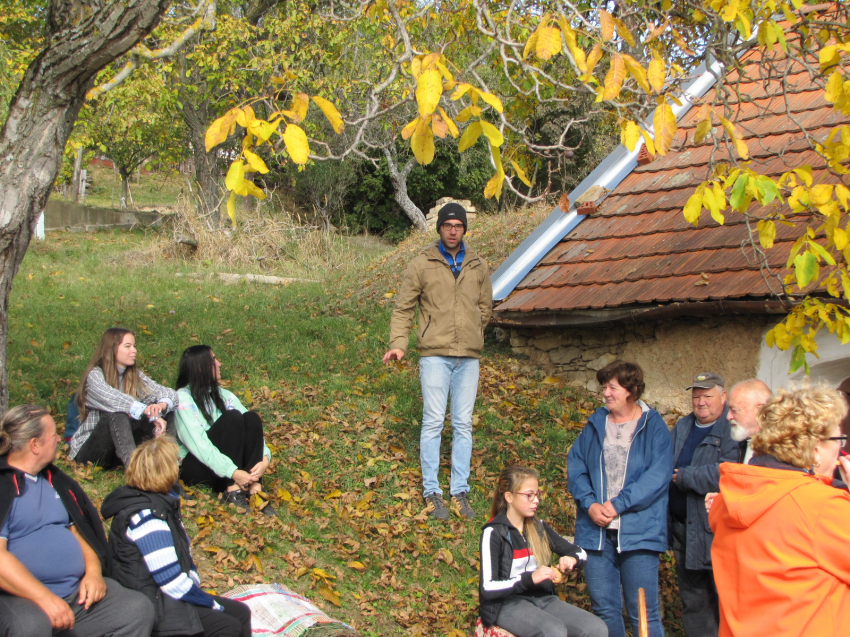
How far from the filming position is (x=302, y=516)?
5.61 metres

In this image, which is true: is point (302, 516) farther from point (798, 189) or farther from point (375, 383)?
point (798, 189)

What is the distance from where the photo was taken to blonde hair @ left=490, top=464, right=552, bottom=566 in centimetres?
407

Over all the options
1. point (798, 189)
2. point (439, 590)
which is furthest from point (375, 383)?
point (798, 189)

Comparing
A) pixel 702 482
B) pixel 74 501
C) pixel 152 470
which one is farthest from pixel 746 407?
pixel 74 501

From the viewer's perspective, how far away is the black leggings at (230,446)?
216 inches

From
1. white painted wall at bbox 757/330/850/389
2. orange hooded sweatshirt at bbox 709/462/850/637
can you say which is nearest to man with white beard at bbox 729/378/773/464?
orange hooded sweatshirt at bbox 709/462/850/637

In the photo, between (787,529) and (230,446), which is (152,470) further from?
(787,529)

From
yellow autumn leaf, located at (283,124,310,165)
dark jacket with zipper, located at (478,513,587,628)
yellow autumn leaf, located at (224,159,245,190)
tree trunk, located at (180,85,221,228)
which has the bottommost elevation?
dark jacket with zipper, located at (478,513,587,628)

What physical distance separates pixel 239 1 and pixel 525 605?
54.0 ft

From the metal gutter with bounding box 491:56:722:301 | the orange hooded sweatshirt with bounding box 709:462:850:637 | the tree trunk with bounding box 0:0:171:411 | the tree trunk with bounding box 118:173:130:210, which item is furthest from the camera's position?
the tree trunk with bounding box 118:173:130:210

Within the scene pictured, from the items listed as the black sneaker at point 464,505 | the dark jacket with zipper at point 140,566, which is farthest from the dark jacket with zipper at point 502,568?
the black sneaker at point 464,505

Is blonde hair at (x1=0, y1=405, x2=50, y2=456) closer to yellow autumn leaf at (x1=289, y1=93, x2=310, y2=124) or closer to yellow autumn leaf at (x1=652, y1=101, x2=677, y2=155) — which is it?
yellow autumn leaf at (x1=289, y1=93, x2=310, y2=124)

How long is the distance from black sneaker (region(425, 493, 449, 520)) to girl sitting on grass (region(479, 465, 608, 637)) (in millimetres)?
1550

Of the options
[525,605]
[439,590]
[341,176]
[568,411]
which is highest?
[341,176]
